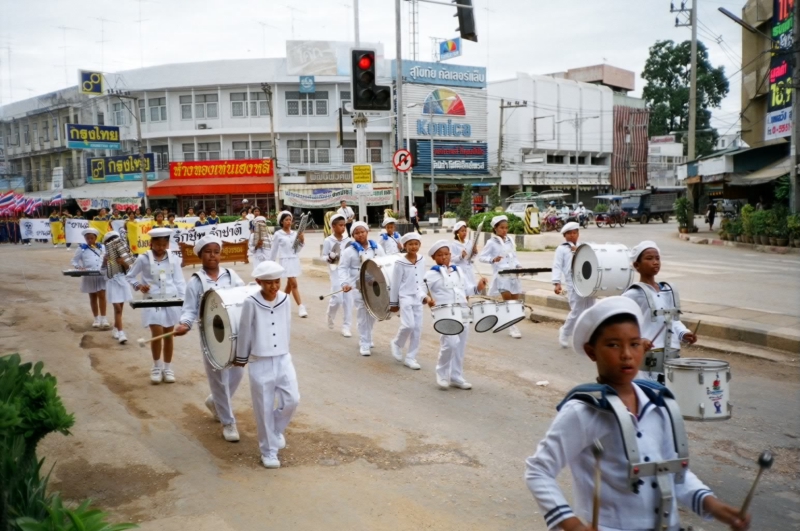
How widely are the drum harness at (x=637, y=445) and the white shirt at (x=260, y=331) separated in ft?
11.3

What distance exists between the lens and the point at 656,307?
17.8 ft

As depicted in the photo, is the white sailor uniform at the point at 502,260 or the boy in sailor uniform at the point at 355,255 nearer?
the boy in sailor uniform at the point at 355,255

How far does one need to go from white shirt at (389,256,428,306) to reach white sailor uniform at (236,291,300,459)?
3.12m

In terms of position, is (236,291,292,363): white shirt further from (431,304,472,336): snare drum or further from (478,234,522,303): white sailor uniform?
(478,234,522,303): white sailor uniform

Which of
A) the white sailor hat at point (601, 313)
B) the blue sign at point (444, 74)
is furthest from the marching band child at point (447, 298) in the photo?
the blue sign at point (444, 74)

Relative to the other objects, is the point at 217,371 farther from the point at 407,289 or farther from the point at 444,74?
the point at 444,74

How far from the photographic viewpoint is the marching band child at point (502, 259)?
1062cm

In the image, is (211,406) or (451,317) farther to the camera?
(451,317)

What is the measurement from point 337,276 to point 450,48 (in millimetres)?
45388

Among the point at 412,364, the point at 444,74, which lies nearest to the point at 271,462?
the point at 412,364

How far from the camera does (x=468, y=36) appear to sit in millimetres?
11422

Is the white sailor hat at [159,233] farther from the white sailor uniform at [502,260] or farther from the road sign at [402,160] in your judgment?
the road sign at [402,160]

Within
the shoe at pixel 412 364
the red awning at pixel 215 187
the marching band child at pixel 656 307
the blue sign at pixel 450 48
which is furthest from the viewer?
the blue sign at pixel 450 48

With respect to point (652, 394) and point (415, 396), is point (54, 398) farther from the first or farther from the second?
point (415, 396)
